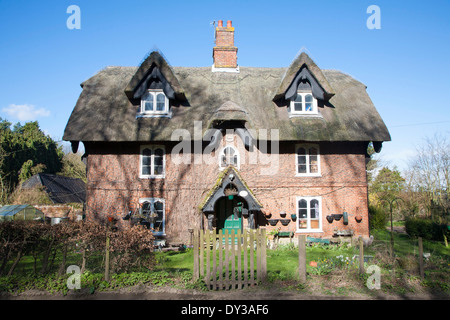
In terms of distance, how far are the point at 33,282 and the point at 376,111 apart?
55.3 ft

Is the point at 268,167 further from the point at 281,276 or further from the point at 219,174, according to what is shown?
the point at 281,276

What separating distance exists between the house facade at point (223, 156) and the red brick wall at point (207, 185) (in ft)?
0.16

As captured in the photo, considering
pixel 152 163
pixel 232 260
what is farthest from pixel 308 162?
pixel 232 260

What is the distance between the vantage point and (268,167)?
15711 millimetres

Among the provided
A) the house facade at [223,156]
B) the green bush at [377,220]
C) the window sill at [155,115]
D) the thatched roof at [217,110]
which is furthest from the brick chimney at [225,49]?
the green bush at [377,220]

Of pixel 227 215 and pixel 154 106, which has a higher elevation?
pixel 154 106

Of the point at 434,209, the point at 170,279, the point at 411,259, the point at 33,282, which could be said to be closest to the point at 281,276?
the point at 170,279

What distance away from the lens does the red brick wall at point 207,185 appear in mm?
15281

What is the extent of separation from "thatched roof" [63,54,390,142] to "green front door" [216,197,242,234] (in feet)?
12.5

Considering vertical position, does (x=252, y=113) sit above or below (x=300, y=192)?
above

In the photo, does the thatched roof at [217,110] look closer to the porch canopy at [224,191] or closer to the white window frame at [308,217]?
the porch canopy at [224,191]

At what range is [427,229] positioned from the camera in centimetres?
1712

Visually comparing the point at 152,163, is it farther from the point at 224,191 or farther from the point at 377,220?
the point at 377,220

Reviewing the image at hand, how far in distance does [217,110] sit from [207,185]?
3775 mm
